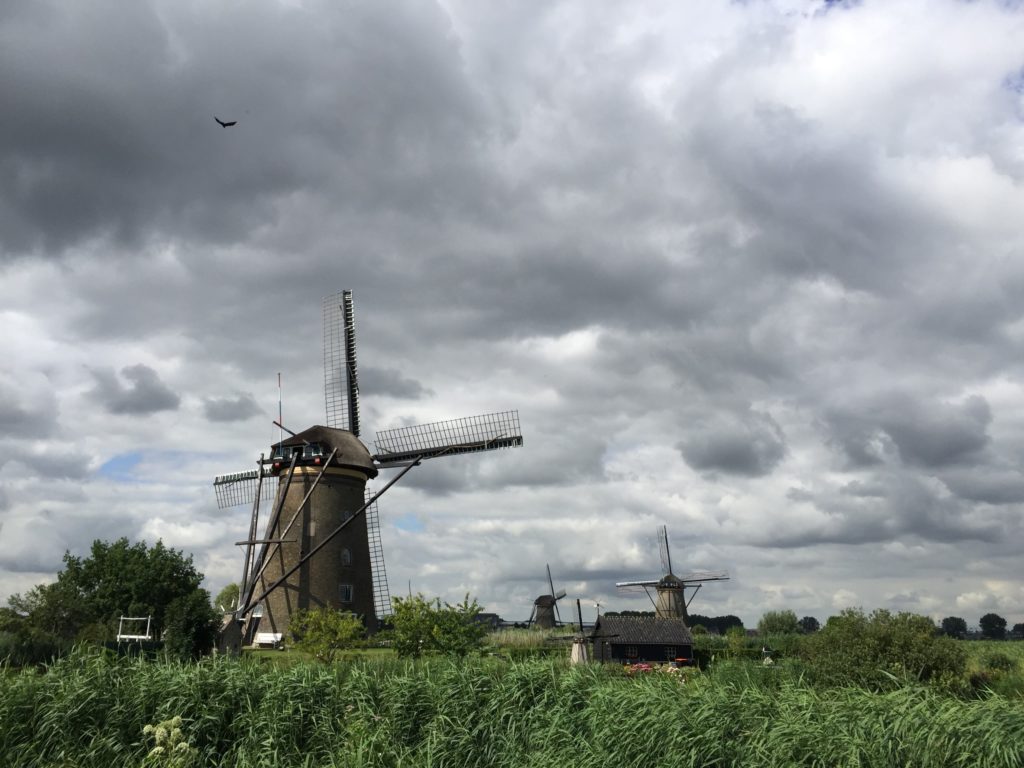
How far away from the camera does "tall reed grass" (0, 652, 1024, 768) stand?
11344 mm

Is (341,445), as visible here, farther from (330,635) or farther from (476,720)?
(476,720)

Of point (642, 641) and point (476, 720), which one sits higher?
point (476, 720)

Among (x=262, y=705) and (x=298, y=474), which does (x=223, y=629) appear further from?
(x=262, y=705)

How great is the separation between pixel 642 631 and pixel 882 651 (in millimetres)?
21046

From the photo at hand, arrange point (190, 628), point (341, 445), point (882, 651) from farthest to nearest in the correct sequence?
point (341, 445)
point (190, 628)
point (882, 651)

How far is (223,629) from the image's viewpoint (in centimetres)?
3152

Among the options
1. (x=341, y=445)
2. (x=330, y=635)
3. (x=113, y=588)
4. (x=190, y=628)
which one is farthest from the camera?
(x=113, y=588)

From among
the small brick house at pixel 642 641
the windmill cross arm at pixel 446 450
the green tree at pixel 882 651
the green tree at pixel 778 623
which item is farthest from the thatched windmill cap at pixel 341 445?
the green tree at pixel 778 623

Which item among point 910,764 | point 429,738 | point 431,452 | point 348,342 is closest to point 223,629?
point 431,452

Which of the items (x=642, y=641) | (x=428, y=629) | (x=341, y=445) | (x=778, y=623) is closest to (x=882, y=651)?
(x=428, y=629)

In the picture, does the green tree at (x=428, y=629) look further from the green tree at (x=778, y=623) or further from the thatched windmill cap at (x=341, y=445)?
the green tree at (x=778, y=623)

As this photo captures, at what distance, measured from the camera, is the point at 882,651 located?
2414 cm

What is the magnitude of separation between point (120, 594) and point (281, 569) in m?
14.7

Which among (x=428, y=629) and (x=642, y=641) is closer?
(x=428, y=629)
